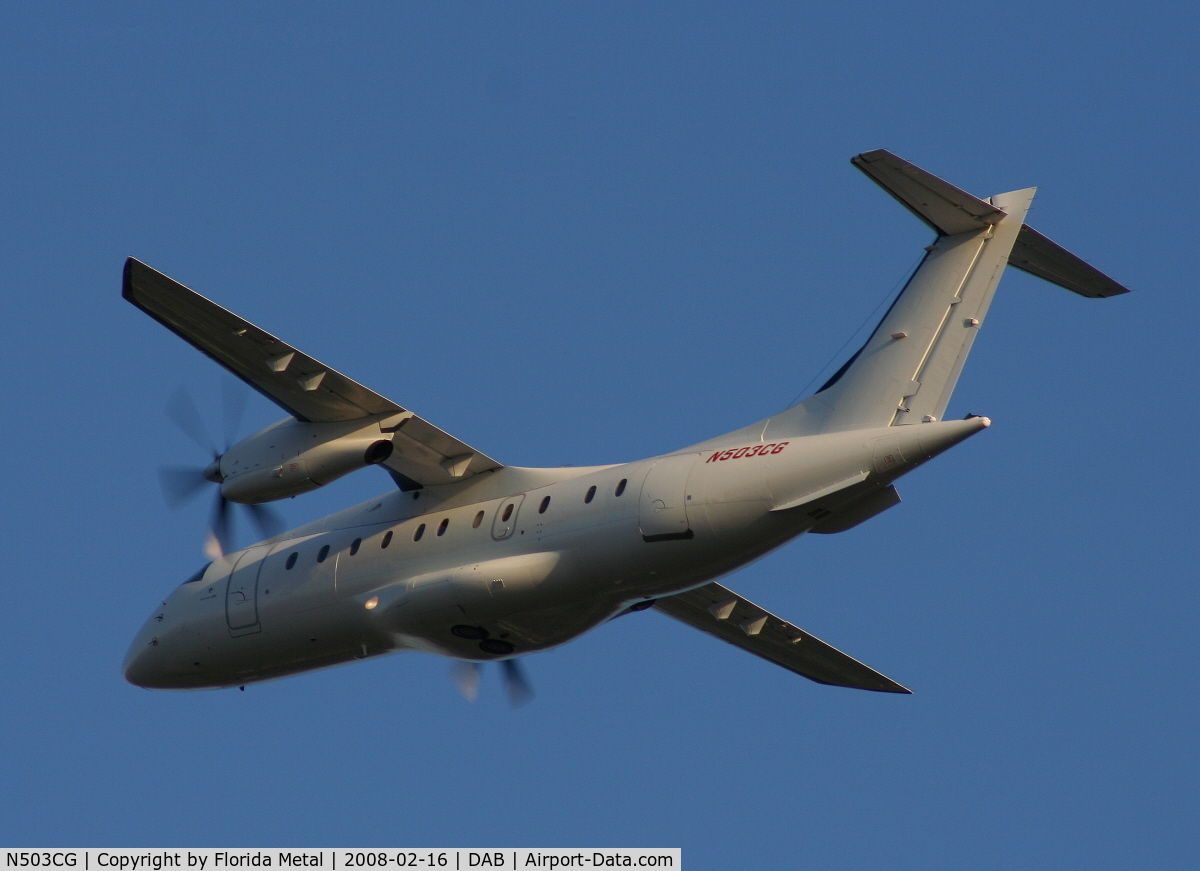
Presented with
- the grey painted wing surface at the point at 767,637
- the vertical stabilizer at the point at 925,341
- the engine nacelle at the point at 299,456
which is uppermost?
the vertical stabilizer at the point at 925,341

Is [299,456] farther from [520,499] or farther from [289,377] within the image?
[520,499]

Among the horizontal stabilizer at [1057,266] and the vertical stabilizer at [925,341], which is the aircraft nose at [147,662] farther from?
the horizontal stabilizer at [1057,266]

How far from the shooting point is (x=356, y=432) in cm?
2045

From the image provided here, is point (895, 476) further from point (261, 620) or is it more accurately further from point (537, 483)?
point (261, 620)

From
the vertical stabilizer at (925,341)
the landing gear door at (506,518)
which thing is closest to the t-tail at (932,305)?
the vertical stabilizer at (925,341)

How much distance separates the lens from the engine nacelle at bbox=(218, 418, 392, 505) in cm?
2025

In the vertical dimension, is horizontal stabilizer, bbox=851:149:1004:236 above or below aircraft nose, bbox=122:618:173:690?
above

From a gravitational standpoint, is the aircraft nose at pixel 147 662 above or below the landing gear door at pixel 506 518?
below

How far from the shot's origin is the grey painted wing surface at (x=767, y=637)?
23625 mm

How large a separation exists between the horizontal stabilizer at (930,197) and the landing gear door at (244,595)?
9.96 m

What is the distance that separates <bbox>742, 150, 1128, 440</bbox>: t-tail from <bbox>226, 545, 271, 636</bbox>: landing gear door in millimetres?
7492

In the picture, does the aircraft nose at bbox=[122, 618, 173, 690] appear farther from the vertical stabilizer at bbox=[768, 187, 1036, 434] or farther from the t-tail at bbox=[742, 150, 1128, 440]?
the vertical stabilizer at bbox=[768, 187, 1036, 434]

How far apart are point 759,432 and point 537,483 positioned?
312 cm

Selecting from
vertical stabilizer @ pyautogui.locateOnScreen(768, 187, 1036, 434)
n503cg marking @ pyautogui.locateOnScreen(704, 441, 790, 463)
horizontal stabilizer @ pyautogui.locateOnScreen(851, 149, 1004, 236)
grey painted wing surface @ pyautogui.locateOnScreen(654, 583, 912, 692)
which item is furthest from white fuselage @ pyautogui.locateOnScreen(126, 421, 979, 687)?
grey painted wing surface @ pyautogui.locateOnScreen(654, 583, 912, 692)
